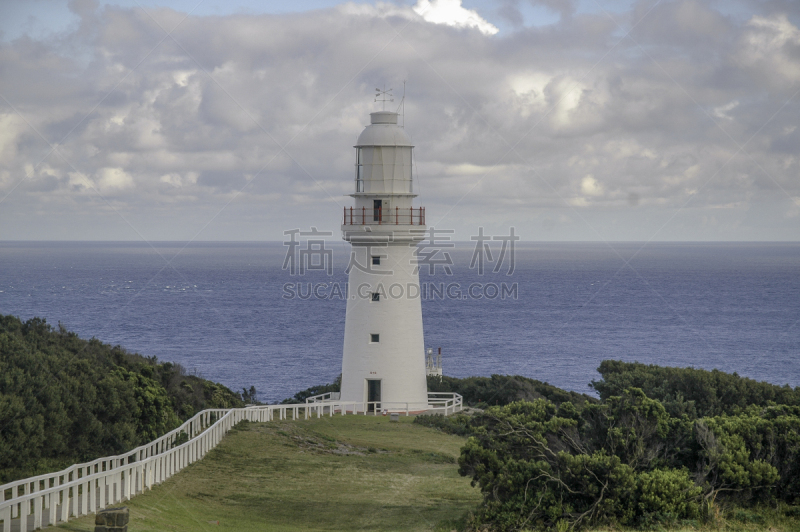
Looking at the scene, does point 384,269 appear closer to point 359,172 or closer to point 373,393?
point 359,172

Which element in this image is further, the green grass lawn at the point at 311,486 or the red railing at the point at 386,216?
the red railing at the point at 386,216

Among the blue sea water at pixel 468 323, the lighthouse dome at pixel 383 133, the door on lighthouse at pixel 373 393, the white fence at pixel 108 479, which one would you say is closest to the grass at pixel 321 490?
the white fence at pixel 108 479

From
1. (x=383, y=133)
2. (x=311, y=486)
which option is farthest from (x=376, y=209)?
(x=311, y=486)

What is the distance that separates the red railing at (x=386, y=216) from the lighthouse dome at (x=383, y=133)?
2.14 metres

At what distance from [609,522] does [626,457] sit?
1.48 meters

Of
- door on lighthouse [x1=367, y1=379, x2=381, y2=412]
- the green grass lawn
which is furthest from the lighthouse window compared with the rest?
the green grass lawn

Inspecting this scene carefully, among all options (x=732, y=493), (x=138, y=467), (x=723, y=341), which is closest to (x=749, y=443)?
(x=732, y=493)

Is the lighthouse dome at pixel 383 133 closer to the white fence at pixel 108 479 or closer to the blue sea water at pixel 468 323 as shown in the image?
the white fence at pixel 108 479

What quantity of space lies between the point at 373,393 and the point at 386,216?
593 centimetres

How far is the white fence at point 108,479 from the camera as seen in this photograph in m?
10.5

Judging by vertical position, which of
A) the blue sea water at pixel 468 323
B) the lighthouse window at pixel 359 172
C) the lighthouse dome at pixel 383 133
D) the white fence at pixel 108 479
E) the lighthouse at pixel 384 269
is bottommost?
the blue sea water at pixel 468 323

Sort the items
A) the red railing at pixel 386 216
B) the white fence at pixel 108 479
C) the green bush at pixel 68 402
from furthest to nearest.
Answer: the red railing at pixel 386 216 < the green bush at pixel 68 402 < the white fence at pixel 108 479

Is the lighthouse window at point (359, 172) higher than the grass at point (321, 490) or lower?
higher

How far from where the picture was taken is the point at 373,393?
86.8ft
